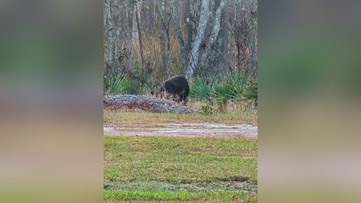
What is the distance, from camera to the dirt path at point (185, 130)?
4.29 meters

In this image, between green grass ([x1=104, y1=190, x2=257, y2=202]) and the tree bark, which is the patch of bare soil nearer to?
the tree bark

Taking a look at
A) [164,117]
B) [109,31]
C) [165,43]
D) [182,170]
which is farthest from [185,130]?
[109,31]

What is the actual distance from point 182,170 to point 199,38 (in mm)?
1148

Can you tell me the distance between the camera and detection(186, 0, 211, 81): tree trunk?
4309mm

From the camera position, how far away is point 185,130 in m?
4.32

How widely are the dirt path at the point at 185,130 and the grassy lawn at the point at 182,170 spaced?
0.05 meters

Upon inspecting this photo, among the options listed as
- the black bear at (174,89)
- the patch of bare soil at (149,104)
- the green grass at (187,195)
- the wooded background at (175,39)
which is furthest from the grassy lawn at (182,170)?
the wooded background at (175,39)
